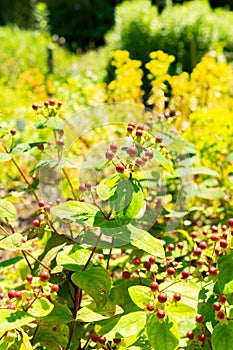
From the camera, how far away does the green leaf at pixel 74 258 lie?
4.35 ft

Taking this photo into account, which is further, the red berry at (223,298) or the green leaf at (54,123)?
the green leaf at (54,123)

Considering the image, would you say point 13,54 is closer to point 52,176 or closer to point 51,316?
point 52,176

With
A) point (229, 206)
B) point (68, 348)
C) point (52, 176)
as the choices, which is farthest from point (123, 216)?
point (229, 206)

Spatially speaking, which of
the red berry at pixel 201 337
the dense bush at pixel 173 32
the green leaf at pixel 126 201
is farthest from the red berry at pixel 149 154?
the dense bush at pixel 173 32

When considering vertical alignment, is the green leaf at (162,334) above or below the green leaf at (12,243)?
below

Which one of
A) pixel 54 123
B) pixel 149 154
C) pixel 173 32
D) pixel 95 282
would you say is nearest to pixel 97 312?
pixel 95 282

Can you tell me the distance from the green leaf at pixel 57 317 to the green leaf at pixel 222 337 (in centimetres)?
36

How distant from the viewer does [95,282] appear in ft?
4.36

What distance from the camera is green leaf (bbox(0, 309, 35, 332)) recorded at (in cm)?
115

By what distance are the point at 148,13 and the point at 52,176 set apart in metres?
5.18

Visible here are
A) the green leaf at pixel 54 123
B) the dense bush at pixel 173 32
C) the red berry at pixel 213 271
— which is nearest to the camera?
the red berry at pixel 213 271

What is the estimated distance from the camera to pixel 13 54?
303 inches

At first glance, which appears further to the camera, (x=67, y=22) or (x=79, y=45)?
(x=67, y=22)

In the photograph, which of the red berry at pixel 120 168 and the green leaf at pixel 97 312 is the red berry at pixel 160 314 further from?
the red berry at pixel 120 168
